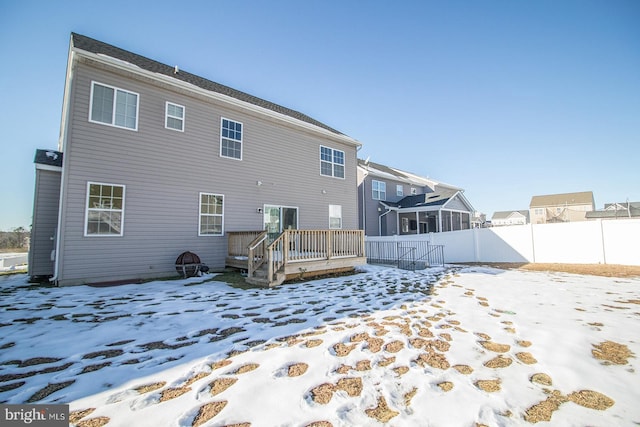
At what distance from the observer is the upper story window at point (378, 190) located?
64.5 feet

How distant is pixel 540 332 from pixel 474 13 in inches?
466

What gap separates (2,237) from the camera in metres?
23.3

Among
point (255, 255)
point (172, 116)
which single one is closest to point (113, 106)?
point (172, 116)

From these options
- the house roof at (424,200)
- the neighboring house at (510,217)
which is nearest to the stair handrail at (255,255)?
the house roof at (424,200)

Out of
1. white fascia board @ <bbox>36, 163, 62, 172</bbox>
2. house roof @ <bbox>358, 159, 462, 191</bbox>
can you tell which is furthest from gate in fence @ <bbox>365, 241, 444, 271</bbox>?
white fascia board @ <bbox>36, 163, 62, 172</bbox>

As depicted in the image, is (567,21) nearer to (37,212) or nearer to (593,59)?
(593,59)

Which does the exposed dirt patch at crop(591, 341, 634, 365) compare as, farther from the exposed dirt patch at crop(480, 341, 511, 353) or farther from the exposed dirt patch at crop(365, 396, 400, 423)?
the exposed dirt patch at crop(365, 396, 400, 423)

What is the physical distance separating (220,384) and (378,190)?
18.7 metres

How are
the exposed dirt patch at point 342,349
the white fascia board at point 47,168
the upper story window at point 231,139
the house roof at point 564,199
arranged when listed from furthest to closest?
the house roof at point 564,199, the upper story window at point 231,139, the white fascia board at point 47,168, the exposed dirt patch at point 342,349

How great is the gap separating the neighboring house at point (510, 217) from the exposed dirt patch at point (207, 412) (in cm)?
6394

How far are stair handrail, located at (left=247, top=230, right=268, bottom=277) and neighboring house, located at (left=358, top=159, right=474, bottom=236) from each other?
11594 mm

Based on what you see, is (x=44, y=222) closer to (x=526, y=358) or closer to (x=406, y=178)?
(x=526, y=358)

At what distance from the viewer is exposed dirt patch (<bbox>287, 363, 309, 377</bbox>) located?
2592mm

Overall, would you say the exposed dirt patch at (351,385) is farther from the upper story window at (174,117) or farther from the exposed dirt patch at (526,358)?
the upper story window at (174,117)
